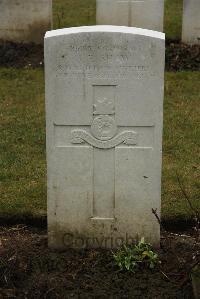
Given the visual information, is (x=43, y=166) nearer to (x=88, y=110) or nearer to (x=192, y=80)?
(x=88, y=110)

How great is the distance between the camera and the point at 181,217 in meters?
5.38

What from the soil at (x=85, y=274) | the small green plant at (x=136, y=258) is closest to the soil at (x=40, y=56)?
the soil at (x=85, y=274)

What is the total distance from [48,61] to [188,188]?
208 cm

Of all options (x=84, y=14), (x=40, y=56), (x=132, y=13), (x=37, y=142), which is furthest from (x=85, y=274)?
(x=84, y=14)

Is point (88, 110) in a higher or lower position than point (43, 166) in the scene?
higher

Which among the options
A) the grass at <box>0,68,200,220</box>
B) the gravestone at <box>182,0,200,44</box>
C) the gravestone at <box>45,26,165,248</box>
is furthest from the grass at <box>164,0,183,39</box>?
the gravestone at <box>45,26,165,248</box>

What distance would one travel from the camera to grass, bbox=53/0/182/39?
37.7ft

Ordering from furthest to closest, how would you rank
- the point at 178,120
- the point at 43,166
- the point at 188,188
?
the point at 178,120, the point at 43,166, the point at 188,188

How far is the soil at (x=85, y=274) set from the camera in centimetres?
430

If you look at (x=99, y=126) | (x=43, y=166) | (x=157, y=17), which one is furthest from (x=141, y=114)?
(x=157, y=17)

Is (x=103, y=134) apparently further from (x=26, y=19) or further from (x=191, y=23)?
(x=26, y=19)

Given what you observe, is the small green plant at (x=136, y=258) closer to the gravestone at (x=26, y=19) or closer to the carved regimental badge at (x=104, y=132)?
the carved regimental badge at (x=104, y=132)

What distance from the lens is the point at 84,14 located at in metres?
12.4

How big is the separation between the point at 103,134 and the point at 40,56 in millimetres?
5854
